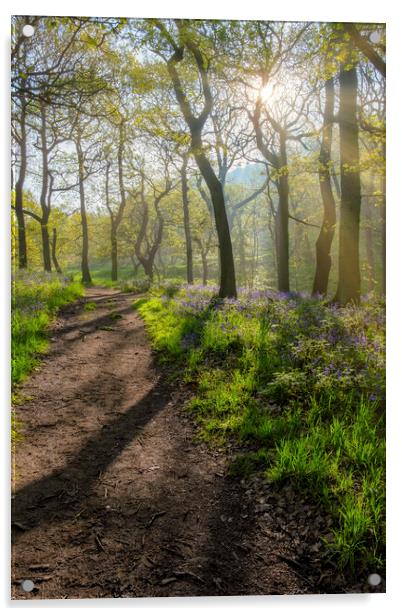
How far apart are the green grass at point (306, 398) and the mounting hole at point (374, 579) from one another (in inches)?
3.8

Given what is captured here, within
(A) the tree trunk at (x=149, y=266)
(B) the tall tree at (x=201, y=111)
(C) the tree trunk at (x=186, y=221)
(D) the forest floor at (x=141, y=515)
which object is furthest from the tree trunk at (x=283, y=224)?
(A) the tree trunk at (x=149, y=266)

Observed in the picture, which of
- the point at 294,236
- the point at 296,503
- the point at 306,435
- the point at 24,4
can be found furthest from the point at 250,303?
the point at 24,4

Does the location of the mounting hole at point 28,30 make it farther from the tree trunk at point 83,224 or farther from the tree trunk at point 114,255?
the tree trunk at point 114,255

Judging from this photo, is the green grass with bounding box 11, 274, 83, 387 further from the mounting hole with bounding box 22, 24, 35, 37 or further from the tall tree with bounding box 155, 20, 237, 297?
the tall tree with bounding box 155, 20, 237, 297

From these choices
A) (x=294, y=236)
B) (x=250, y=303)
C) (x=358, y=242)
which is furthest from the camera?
(x=294, y=236)

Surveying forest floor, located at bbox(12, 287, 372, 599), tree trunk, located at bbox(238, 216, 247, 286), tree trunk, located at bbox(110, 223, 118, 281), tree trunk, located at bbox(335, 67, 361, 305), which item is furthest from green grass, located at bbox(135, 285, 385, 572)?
tree trunk, located at bbox(110, 223, 118, 281)

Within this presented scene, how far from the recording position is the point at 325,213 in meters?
6.89

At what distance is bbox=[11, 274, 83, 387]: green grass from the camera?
4.73 m

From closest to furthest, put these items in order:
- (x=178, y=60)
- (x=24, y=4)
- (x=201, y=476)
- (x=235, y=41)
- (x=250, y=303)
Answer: (x=201, y=476)
(x=24, y=4)
(x=235, y=41)
(x=178, y=60)
(x=250, y=303)

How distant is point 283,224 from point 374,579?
586cm

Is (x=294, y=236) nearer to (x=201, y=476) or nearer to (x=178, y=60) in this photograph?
Answer: (x=178, y=60)

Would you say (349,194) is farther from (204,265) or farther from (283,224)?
(204,265)

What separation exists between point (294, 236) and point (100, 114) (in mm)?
4816

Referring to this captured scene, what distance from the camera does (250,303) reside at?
23.5 feet
